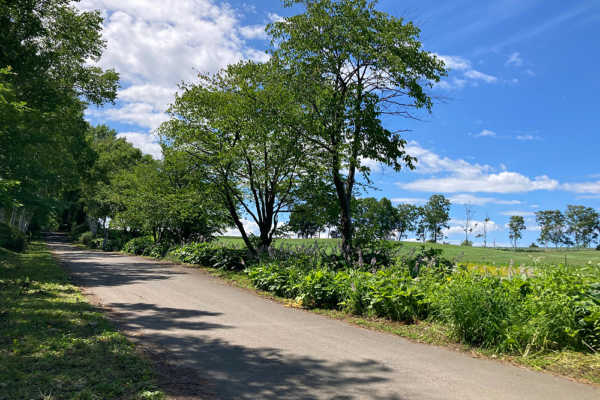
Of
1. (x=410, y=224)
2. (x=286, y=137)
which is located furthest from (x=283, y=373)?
(x=410, y=224)

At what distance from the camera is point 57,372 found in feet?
13.9

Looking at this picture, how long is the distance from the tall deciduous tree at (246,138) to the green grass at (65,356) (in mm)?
7921

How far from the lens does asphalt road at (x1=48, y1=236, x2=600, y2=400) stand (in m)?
4.10

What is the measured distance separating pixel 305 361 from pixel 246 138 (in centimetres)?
1064

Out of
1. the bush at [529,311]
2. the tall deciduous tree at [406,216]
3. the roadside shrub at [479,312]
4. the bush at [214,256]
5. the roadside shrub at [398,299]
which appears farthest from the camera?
the tall deciduous tree at [406,216]

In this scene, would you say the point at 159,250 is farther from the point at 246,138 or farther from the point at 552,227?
the point at 552,227

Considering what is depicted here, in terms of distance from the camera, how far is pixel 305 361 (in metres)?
5.02

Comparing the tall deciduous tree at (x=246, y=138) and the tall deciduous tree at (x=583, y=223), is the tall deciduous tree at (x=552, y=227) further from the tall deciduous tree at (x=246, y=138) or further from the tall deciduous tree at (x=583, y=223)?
the tall deciduous tree at (x=246, y=138)

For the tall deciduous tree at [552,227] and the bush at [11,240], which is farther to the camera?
the tall deciduous tree at [552,227]

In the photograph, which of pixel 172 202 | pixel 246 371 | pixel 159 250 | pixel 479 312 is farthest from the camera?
pixel 159 250

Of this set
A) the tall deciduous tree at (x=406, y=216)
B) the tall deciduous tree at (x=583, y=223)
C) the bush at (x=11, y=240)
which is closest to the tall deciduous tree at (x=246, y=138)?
the bush at (x=11, y=240)

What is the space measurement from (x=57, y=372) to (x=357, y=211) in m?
13.1

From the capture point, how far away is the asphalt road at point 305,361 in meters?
4.10

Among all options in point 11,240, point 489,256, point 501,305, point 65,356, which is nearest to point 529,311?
point 501,305
